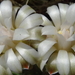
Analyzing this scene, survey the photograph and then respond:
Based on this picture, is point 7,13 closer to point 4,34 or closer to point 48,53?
point 4,34

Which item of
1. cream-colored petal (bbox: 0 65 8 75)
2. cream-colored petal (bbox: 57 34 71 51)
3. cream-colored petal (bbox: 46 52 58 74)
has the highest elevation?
cream-colored petal (bbox: 57 34 71 51)

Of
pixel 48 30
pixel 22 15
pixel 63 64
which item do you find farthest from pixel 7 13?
pixel 63 64

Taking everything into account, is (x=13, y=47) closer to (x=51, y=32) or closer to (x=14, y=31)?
(x=14, y=31)

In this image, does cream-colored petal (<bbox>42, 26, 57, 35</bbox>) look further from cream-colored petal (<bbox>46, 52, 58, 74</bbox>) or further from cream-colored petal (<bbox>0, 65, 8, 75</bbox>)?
cream-colored petal (<bbox>0, 65, 8, 75</bbox>)

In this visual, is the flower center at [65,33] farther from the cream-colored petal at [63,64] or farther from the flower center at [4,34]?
the flower center at [4,34]

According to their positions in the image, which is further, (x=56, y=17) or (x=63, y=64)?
(x=56, y=17)

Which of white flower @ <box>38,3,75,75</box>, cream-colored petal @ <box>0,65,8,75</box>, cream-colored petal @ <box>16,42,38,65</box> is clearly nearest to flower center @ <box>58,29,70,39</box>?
white flower @ <box>38,3,75,75</box>

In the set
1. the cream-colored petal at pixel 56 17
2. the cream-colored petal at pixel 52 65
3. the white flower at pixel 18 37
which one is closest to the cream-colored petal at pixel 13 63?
the white flower at pixel 18 37

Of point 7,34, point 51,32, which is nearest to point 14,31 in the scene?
point 7,34
